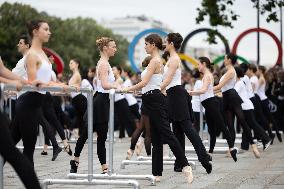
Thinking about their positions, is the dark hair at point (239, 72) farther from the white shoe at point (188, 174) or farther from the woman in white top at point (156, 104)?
the white shoe at point (188, 174)

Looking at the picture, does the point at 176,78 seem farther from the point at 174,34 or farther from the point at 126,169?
the point at 126,169

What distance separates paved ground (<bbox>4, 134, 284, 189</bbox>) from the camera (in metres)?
12.2

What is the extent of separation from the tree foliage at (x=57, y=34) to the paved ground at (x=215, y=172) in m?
55.8

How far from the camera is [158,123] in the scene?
40.9 feet

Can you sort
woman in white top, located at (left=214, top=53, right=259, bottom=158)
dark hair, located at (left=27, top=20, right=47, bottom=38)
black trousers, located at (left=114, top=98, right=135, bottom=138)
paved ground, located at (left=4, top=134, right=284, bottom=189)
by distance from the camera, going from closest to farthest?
1. dark hair, located at (left=27, top=20, right=47, bottom=38)
2. paved ground, located at (left=4, top=134, right=284, bottom=189)
3. woman in white top, located at (left=214, top=53, right=259, bottom=158)
4. black trousers, located at (left=114, top=98, right=135, bottom=138)

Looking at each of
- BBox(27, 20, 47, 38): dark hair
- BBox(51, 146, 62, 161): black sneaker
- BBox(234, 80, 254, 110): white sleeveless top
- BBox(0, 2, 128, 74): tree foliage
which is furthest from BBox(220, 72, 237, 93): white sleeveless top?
BBox(0, 2, 128, 74): tree foliage

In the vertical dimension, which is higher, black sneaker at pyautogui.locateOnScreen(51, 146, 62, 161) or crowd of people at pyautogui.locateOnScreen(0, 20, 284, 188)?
crowd of people at pyautogui.locateOnScreen(0, 20, 284, 188)

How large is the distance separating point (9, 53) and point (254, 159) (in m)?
76.1

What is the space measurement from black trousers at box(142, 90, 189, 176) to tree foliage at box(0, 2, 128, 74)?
60276mm

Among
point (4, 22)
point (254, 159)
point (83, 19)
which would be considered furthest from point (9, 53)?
point (254, 159)

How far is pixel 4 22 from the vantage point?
9112 cm

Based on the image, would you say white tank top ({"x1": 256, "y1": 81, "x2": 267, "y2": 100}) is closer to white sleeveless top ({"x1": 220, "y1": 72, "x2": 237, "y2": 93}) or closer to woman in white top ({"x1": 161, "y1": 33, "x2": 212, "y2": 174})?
white sleeveless top ({"x1": 220, "y1": 72, "x2": 237, "y2": 93})

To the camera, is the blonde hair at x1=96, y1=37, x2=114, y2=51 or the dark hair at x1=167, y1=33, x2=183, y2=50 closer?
the blonde hair at x1=96, y1=37, x2=114, y2=51

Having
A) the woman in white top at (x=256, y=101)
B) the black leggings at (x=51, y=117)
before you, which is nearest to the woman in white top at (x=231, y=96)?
the black leggings at (x=51, y=117)
